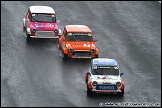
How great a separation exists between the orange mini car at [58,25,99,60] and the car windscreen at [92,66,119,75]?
6.04 m

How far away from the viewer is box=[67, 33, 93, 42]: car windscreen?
60.5 meters

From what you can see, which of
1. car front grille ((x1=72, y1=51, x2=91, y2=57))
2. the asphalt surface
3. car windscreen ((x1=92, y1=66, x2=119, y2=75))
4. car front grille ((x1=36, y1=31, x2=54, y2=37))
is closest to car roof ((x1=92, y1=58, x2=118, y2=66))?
car windscreen ((x1=92, y1=66, x2=119, y2=75))

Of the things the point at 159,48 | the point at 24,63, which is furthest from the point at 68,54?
the point at 159,48

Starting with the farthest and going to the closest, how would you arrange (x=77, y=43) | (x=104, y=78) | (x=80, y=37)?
1. (x=80, y=37)
2. (x=77, y=43)
3. (x=104, y=78)

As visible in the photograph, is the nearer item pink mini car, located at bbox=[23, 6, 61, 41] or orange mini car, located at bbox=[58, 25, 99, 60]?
orange mini car, located at bbox=[58, 25, 99, 60]

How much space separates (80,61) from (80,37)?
2188 mm

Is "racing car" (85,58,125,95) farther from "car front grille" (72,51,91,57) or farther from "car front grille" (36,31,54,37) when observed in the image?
"car front grille" (36,31,54,37)

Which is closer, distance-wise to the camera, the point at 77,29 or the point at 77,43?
the point at 77,43

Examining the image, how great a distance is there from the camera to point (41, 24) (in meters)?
64.3

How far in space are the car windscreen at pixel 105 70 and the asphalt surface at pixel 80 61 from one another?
1303 mm

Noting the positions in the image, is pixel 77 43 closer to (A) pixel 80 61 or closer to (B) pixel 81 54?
(B) pixel 81 54

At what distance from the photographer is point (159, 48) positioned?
63312mm

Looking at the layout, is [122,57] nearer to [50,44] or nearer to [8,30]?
[50,44]

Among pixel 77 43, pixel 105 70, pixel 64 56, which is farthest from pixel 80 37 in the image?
pixel 105 70
